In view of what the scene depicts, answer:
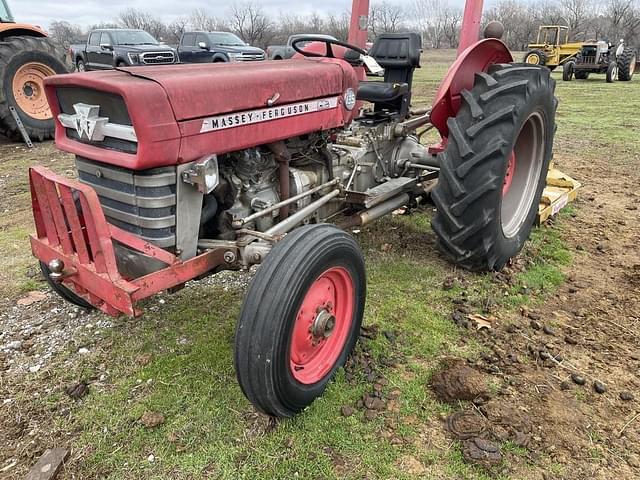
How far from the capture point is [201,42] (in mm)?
15383

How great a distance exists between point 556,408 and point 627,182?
13.9 ft

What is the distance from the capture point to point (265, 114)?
251cm

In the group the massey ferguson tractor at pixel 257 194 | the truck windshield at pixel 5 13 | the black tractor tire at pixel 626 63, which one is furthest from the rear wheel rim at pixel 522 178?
the black tractor tire at pixel 626 63

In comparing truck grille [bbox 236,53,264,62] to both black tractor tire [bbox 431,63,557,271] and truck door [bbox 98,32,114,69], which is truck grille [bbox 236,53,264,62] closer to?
truck door [bbox 98,32,114,69]

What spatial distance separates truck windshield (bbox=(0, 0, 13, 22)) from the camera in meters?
8.66

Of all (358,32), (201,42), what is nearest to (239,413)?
(358,32)

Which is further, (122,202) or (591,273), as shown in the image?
(591,273)

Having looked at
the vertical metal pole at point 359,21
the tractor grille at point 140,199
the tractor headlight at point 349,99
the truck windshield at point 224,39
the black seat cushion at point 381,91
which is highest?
the vertical metal pole at point 359,21

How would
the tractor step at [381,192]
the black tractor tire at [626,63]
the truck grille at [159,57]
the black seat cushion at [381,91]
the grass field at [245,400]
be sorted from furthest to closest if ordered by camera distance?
the black tractor tire at [626,63]
the truck grille at [159,57]
the black seat cushion at [381,91]
the tractor step at [381,192]
the grass field at [245,400]

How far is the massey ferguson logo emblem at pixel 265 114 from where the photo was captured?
89.3 inches

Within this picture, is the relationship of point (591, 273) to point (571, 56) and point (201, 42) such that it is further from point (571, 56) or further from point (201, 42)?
point (571, 56)

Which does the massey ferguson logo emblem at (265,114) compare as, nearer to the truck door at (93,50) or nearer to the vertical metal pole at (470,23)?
the vertical metal pole at (470,23)

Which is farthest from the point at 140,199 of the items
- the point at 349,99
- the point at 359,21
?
the point at 359,21

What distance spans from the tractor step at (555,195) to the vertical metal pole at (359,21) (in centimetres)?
201
